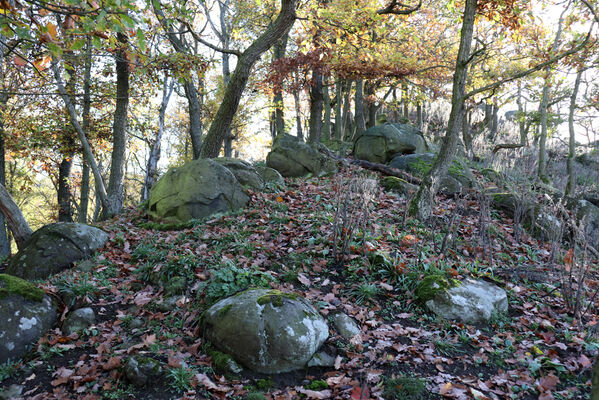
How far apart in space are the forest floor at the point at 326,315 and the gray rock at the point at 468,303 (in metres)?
0.13

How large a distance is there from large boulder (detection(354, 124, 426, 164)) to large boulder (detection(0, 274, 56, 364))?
10006mm

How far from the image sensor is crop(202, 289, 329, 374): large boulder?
3.40 meters

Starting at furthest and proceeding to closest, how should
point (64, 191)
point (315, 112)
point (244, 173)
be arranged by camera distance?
point (64, 191) < point (315, 112) < point (244, 173)

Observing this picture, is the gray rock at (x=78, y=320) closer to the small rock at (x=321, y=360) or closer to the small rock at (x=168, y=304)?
the small rock at (x=168, y=304)

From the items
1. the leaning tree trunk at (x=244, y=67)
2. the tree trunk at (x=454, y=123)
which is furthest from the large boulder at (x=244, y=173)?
the tree trunk at (x=454, y=123)

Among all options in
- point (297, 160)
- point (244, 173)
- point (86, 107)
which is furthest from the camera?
point (86, 107)

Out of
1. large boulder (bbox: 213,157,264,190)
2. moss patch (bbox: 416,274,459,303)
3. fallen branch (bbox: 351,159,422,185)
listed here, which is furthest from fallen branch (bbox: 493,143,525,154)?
moss patch (bbox: 416,274,459,303)

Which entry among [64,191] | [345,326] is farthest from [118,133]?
[345,326]

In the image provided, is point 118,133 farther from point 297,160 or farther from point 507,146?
point 507,146

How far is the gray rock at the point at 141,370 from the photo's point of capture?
3119 mm

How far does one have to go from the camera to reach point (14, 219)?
20.5 feet

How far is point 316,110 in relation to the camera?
44.5 feet

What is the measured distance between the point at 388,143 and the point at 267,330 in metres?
9.61

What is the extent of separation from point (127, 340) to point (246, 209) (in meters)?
3.78
